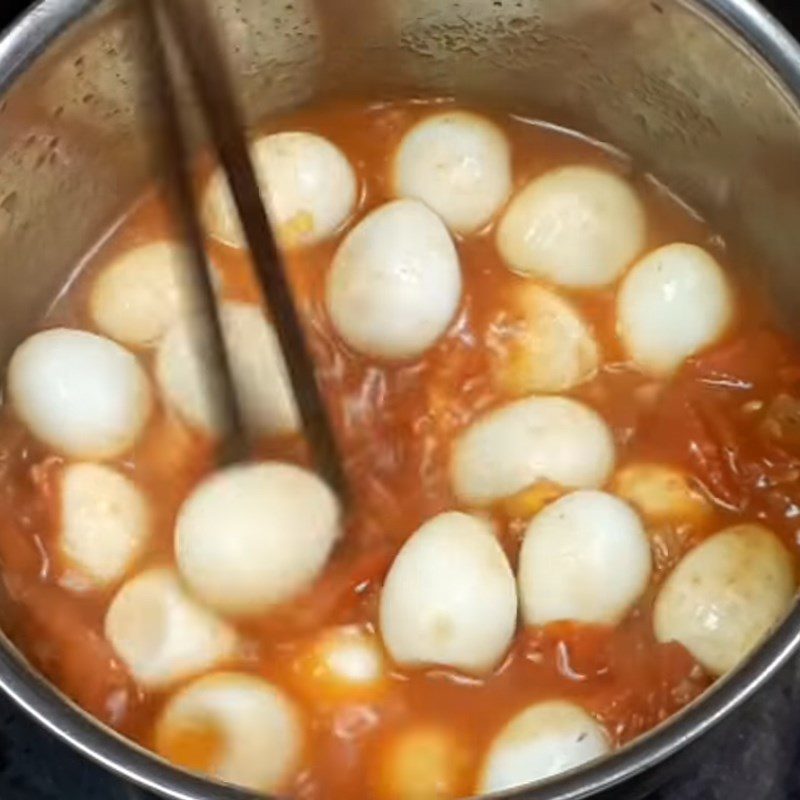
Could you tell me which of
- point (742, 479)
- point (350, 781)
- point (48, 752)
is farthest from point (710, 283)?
point (48, 752)

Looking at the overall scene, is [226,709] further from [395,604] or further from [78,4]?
[78,4]

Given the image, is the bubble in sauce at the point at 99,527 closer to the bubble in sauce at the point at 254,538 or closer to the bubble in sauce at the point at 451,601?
the bubble in sauce at the point at 254,538

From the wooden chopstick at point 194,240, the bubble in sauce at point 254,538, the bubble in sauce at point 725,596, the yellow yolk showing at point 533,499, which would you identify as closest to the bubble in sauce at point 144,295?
the wooden chopstick at point 194,240

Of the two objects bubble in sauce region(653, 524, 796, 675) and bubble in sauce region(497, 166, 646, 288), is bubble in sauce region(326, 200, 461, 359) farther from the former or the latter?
bubble in sauce region(653, 524, 796, 675)

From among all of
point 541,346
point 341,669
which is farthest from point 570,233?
point 341,669

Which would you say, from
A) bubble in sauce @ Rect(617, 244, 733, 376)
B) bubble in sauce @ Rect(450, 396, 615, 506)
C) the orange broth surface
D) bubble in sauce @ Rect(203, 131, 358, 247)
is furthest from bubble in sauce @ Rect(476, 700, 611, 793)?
bubble in sauce @ Rect(203, 131, 358, 247)
